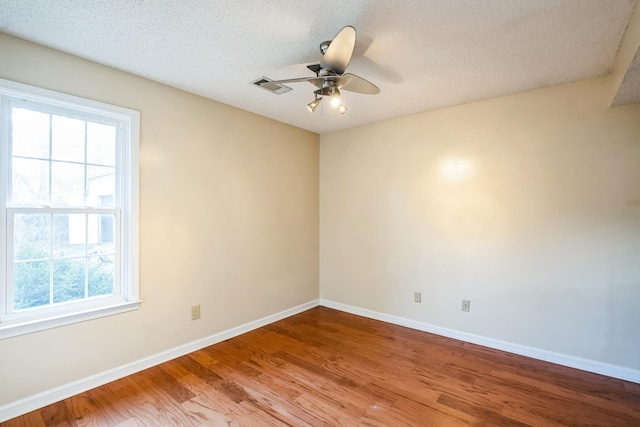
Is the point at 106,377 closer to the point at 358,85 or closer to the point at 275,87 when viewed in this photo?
the point at 275,87

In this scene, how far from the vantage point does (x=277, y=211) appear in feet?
12.0

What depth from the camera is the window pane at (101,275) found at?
7.44 ft

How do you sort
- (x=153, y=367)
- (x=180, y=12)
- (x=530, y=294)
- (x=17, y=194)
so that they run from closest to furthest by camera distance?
(x=180, y=12) < (x=17, y=194) < (x=153, y=367) < (x=530, y=294)

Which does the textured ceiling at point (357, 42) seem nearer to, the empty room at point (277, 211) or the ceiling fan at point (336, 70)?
the empty room at point (277, 211)

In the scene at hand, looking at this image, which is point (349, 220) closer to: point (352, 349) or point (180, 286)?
point (352, 349)

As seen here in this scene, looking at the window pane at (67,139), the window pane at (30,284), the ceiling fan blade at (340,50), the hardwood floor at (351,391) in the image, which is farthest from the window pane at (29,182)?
the ceiling fan blade at (340,50)

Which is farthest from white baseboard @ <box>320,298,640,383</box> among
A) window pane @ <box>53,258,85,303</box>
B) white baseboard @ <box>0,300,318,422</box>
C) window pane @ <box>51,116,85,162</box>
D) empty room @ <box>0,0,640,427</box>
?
window pane @ <box>51,116,85,162</box>

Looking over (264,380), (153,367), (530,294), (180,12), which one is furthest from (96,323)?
(530,294)

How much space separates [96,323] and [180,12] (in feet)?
7.27

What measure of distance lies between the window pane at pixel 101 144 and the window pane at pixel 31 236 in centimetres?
53

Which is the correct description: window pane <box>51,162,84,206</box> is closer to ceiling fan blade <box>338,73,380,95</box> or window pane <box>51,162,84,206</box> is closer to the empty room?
the empty room

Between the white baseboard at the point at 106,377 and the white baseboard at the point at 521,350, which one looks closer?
the white baseboard at the point at 106,377

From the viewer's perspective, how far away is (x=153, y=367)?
2486 millimetres

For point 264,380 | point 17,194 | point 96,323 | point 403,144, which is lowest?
point 264,380
